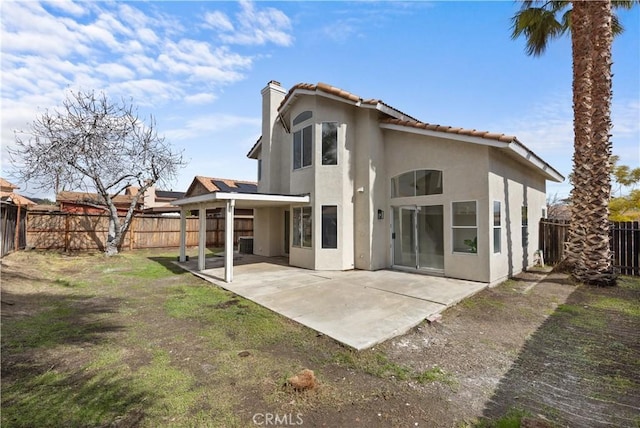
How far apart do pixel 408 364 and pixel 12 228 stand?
18104 millimetres

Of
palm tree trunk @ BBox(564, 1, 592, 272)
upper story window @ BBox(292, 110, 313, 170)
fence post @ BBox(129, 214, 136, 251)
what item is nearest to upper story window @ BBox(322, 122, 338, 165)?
upper story window @ BBox(292, 110, 313, 170)

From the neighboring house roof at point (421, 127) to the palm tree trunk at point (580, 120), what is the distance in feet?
4.02

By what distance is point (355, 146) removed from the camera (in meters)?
11.6

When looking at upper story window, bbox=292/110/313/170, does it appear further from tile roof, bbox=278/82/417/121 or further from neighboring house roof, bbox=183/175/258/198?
neighboring house roof, bbox=183/175/258/198

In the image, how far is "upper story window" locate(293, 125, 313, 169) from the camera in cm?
1184

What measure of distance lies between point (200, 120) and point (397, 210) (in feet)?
34.3

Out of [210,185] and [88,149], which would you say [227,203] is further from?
[210,185]

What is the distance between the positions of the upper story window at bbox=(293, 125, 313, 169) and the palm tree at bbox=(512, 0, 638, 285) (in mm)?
9382

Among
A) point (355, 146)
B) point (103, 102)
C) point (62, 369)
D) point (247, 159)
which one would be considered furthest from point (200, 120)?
point (62, 369)

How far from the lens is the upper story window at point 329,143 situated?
1137cm

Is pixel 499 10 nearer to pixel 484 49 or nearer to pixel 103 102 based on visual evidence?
pixel 484 49

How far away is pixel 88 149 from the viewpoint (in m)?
15.1

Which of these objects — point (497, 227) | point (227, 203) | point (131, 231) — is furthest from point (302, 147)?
point (131, 231)

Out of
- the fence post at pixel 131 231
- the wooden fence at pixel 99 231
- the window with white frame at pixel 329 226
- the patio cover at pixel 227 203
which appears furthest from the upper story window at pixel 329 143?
the fence post at pixel 131 231
